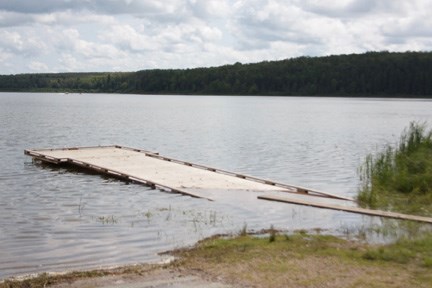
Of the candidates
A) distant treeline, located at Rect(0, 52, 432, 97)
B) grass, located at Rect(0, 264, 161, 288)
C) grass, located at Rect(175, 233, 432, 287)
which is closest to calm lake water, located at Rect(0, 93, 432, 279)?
grass, located at Rect(0, 264, 161, 288)

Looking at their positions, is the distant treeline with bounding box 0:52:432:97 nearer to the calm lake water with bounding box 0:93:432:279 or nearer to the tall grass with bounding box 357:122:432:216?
the calm lake water with bounding box 0:93:432:279

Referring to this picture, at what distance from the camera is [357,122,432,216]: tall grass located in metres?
15.3

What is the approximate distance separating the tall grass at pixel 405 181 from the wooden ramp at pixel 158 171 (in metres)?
1.09

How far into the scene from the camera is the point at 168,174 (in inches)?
778

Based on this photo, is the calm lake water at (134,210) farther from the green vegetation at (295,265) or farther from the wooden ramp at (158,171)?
the green vegetation at (295,265)

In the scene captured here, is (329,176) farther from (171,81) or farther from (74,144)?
(171,81)

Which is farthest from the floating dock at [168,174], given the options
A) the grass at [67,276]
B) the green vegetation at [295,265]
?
the grass at [67,276]

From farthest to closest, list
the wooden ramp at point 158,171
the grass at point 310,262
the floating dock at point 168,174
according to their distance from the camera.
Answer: the wooden ramp at point 158,171, the floating dock at point 168,174, the grass at point 310,262

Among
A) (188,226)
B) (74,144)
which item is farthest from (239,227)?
(74,144)

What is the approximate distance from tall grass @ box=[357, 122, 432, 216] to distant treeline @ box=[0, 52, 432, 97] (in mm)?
105548

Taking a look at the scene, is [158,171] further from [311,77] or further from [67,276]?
[311,77]

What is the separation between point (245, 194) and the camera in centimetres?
1692

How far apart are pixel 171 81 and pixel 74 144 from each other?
12624 cm

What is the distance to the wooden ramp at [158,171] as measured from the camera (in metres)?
17.7
